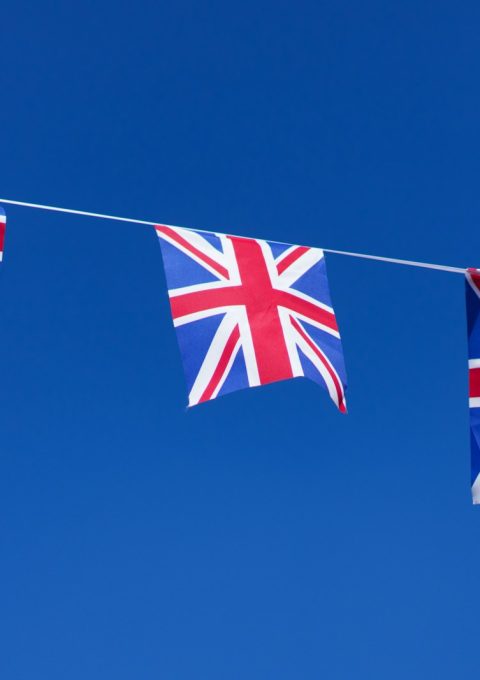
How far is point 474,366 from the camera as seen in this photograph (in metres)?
7.35

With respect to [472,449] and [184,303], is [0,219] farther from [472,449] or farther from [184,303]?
[472,449]

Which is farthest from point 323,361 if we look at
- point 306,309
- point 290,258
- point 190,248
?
point 190,248

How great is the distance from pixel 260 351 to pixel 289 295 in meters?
0.58

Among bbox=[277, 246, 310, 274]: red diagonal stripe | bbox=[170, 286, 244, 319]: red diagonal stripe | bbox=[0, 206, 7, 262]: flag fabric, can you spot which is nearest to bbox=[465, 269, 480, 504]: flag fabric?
bbox=[277, 246, 310, 274]: red diagonal stripe

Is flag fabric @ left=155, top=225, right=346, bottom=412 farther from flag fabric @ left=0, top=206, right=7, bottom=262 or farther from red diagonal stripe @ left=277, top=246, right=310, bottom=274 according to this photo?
flag fabric @ left=0, top=206, right=7, bottom=262

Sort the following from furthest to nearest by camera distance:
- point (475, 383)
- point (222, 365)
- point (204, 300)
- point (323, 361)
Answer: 1. point (475, 383)
2. point (323, 361)
3. point (204, 300)
4. point (222, 365)

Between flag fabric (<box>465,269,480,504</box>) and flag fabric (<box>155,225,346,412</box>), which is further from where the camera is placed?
flag fabric (<box>465,269,480,504</box>)

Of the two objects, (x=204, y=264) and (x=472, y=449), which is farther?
(x=472, y=449)

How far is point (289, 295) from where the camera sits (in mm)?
6973

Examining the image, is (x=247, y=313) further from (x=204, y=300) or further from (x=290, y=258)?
(x=290, y=258)

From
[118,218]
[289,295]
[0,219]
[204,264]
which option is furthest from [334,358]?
[0,219]

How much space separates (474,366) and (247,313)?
1873mm

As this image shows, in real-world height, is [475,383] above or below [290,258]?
below

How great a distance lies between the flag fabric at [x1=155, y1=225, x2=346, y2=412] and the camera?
20.9 ft
